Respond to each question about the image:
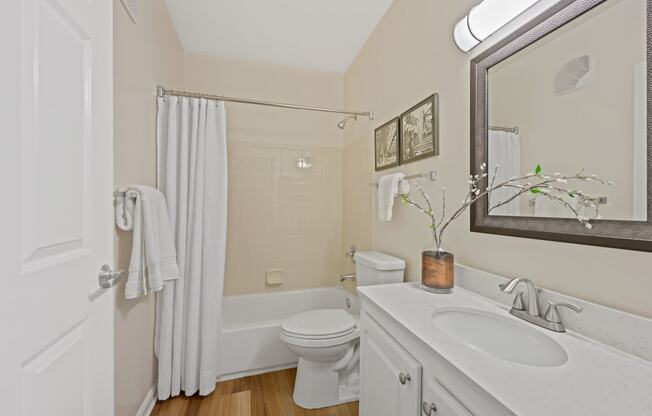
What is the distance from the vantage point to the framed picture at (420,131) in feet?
4.46

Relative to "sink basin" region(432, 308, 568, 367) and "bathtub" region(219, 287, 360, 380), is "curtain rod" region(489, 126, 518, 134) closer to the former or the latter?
"sink basin" region(432, 308, 568, 367)

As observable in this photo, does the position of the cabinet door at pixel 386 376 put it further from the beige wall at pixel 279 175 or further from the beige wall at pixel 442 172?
the beige wall at pixel 279 175

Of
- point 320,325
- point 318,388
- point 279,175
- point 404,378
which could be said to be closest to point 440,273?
point 404,378

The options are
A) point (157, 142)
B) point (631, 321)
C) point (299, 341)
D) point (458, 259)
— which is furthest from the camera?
point (157, 142)

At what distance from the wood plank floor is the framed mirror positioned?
1447 millimetres

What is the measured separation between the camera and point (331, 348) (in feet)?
5.22

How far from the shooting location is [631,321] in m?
0.64

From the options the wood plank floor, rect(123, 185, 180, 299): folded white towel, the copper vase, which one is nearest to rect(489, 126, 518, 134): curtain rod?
the copper vase
